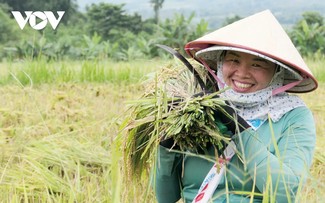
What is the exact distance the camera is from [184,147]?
6.08 feet

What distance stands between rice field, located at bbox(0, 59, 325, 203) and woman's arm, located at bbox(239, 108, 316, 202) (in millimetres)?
105

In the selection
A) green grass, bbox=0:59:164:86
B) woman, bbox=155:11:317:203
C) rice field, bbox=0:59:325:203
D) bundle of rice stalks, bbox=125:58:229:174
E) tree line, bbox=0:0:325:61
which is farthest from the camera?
tree line, bbox=0:0:325:61

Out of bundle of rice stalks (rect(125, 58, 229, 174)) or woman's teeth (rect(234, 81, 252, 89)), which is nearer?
bundle of rice stalks (rect(125, 58, 229, 174))

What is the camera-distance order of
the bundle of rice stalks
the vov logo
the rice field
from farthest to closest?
the vov logo
the rice field
the bundle of rice stalks

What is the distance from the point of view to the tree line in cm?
1111

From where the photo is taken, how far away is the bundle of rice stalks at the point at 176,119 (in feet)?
5.65

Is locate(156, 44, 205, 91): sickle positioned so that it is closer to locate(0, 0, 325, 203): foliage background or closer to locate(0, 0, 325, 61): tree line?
locate(0, 0, 325, 203): foliage background

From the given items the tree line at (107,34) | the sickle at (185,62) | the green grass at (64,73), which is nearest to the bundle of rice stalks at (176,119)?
the sickle at (185,62)

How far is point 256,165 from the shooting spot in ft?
5.81

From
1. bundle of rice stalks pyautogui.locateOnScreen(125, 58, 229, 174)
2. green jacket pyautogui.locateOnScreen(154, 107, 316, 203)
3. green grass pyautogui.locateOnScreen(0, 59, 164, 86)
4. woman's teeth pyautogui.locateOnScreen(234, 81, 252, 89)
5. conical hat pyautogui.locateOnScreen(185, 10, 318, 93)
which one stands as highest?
conical hat pyautogui.locateOnScreen(185, 10, 318, 93)

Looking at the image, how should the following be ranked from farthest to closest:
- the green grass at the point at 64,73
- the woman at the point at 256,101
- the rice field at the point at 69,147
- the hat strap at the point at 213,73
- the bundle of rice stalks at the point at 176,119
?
the green grass at the point at 64,73 < the rice field at the point at 69,147 < the hat strap at the point at 213,73 < the woman at the point at 256,101 < the bundle of rice stalks at the point at 176,119

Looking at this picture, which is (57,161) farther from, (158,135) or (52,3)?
(52,3)

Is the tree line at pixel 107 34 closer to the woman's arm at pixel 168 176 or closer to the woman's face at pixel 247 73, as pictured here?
the woman's arm at pixel 168 176

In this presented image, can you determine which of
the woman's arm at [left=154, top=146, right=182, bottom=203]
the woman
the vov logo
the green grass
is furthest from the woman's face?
the green grass
